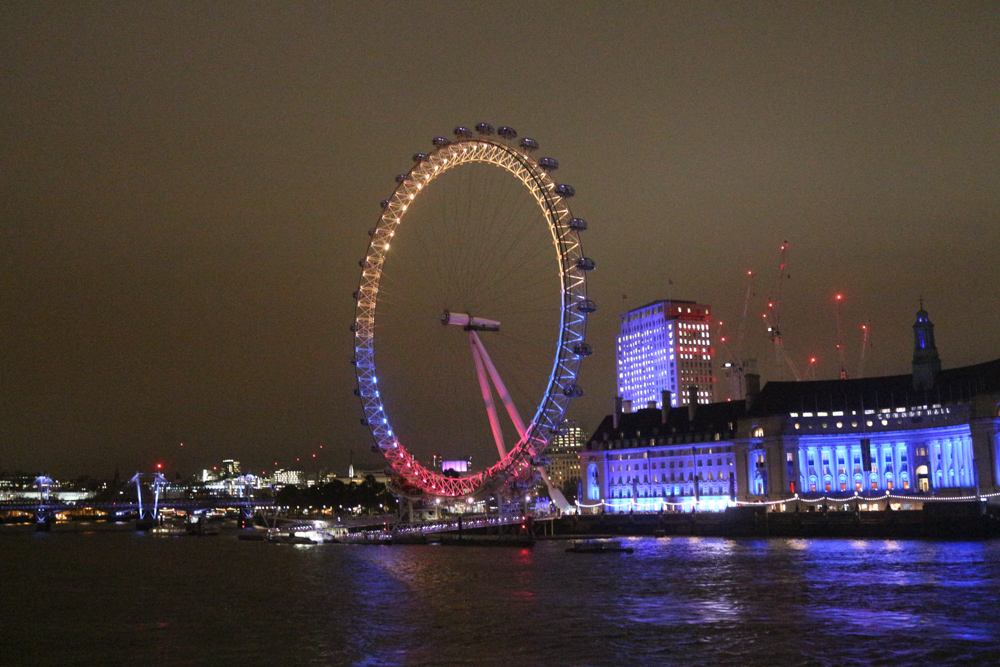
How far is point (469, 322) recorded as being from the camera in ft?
284

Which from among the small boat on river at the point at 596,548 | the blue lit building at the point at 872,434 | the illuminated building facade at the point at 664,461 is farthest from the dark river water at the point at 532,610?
the illuminated building facade at the point at 664,461

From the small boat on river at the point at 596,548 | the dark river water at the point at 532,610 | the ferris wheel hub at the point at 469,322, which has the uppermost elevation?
the ferris wheel hub at the point at 469,322

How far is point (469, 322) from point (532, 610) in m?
43.4

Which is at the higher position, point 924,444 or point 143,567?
point 924,444

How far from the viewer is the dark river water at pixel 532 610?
34.5m

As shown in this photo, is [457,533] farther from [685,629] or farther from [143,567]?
[685,629]

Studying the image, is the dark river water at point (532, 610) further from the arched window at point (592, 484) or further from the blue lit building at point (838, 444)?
the arched window at point (592, 484)

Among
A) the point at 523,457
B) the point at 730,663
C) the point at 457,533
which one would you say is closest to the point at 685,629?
the point at 730,663

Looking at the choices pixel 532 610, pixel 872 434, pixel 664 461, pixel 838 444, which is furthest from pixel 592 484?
pixel 532 610

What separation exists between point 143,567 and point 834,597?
52.3 meters

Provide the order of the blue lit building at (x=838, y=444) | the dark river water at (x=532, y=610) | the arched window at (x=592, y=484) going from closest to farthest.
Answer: the dark river water at (x=532, y=610), the blue lit building at (x=838, y=444), the arched window at (x=592, y=484)

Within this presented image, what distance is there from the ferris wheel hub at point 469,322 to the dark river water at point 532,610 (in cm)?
1831

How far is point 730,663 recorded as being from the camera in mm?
31859

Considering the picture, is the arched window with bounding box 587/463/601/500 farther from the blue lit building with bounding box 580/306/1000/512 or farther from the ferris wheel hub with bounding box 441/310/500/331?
the ferris wheel hub with bounding box 441/310/500/331
